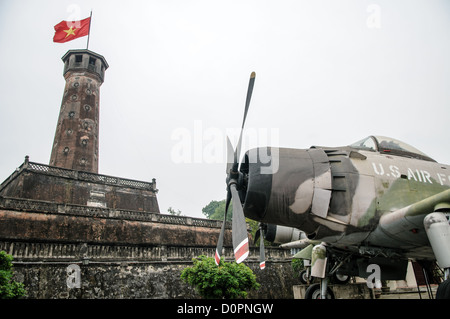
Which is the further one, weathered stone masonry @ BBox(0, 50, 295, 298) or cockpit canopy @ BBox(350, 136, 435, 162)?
weathered stone masonry @ BBox(0, 50, 295, 298)

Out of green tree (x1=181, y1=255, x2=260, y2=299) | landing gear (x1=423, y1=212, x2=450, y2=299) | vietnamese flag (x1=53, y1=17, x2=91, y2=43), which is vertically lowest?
green tree (x1=181, y1=255, x2=260, y2=299)

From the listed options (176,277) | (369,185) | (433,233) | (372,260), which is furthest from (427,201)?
(176,277)

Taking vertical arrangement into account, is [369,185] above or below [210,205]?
below

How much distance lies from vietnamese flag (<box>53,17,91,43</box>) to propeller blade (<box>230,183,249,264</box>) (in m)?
40.9

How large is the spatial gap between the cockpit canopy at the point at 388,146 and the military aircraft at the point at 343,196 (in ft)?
0.59

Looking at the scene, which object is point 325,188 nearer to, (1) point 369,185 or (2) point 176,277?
(1) point 369,185

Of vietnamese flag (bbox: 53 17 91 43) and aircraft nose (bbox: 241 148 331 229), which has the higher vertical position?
vietnamese flag (bbox: 53 17 91 43)

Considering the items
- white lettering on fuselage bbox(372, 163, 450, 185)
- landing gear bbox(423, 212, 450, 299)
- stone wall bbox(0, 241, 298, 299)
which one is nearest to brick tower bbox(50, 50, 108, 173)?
stone wall bbox(0, 241, 298, 299)

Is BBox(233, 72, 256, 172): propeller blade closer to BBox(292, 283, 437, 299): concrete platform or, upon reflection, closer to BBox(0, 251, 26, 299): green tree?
BBox(292, 283, 437, 299): concrete platform

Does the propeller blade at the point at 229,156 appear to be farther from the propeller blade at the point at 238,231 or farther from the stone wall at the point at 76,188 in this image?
the stone wall at the point at 76,188

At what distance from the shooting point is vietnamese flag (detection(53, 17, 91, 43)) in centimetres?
3925

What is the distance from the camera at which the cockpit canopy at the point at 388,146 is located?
9.14 metres
